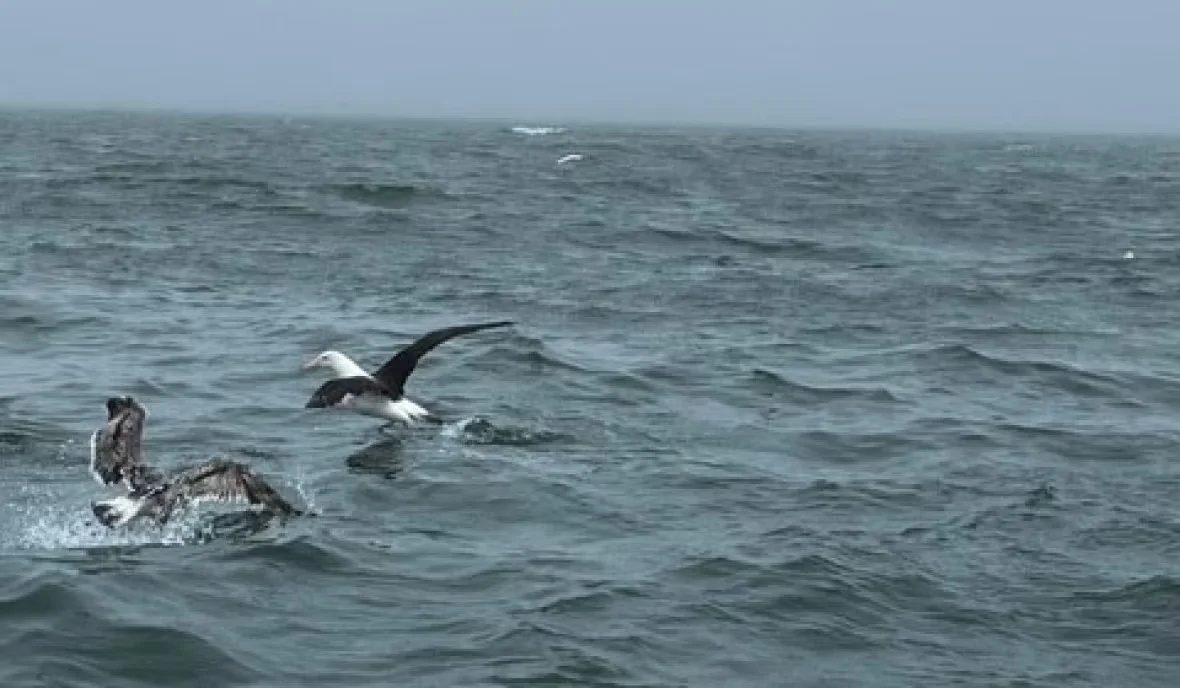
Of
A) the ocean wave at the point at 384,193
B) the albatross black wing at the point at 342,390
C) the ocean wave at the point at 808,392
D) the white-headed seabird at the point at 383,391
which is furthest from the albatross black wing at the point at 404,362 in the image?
the ocean wave at the point at 384,193

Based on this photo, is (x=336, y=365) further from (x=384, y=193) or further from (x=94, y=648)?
(x=384, y=193)

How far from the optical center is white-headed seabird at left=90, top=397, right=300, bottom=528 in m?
11.2

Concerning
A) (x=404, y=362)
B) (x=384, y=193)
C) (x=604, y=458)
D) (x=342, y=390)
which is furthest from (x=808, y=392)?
(x=384, y=193)

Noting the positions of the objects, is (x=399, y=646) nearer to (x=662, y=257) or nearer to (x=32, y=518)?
(x=32, y=518)

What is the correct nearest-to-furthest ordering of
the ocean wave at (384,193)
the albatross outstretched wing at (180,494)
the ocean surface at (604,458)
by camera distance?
the ocean surface at (604,458) < the albatross outstretched wing at (180,494) < the ocean wave at (384,193)

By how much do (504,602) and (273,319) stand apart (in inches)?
492

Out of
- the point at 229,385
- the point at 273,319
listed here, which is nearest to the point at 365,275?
the point at 273,319

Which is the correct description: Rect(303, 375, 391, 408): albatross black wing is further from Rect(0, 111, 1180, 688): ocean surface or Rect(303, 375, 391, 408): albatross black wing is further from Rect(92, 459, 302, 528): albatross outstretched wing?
Rect(92, 459, 302, 528): albatross outstretched wing

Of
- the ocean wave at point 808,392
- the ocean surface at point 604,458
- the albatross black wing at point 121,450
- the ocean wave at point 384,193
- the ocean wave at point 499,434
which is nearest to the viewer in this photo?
the ocean surface at point 604,458

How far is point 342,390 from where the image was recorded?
15.7m

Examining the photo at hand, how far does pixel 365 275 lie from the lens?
27047 mm

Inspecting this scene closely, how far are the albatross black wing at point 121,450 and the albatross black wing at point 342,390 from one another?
3.49m

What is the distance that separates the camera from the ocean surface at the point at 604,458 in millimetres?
9758

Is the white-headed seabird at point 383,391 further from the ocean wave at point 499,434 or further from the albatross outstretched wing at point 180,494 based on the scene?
the albatross outstretched wing at point 180,494
